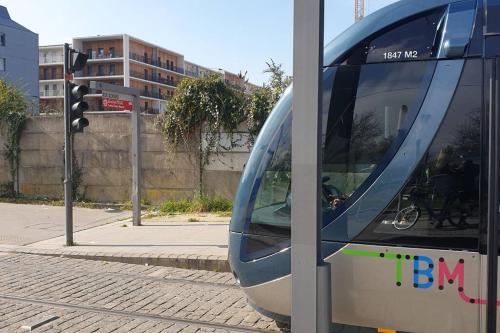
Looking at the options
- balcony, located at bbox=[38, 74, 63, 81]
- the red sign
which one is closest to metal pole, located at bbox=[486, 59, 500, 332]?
the red sign

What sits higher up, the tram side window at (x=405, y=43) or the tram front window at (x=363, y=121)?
the tram side window at (x=405, y=43)

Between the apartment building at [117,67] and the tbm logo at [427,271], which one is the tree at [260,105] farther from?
the apartment building at [117,67]

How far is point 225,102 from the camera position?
12.2m

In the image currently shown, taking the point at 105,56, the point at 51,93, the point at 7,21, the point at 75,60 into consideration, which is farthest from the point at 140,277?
the point at 51,93

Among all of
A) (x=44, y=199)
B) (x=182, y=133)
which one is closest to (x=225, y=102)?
(x=182, y=133)

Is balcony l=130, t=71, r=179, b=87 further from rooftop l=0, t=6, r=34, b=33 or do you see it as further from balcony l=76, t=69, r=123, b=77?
rooftop l=0, t=6, r=34, b=33

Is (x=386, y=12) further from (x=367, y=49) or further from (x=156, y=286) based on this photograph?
(x=156, y=286)

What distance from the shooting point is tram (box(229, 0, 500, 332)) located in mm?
3217

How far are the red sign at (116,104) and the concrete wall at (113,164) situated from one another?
182cm

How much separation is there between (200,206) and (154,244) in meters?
3.47

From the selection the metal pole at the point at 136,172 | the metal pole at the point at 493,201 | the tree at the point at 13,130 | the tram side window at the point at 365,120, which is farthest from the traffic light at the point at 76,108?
the metal pole at the point at 493,201

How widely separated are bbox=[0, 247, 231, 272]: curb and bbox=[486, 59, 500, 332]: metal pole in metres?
4.38

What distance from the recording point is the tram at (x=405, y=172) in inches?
127

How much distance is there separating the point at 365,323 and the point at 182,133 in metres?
9.40
